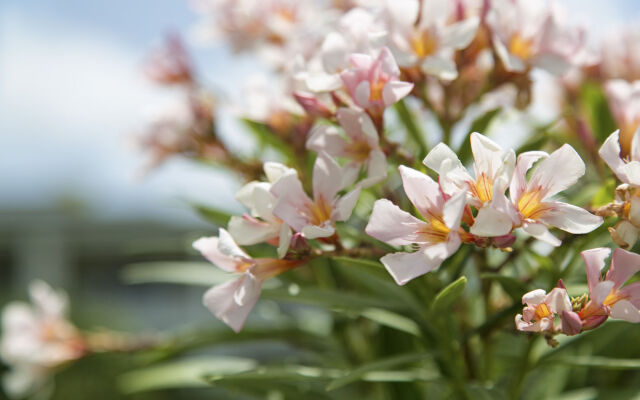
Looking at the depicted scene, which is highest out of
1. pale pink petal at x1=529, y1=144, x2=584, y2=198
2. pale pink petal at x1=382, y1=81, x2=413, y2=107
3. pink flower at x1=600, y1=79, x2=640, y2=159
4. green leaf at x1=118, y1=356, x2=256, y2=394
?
pale pink petal at x1=382, y1=81, x2=413, y2=107

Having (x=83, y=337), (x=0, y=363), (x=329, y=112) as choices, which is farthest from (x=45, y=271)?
(x=329, y=112)

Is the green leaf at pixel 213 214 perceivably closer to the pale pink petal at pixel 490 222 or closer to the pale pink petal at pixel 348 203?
the pale pink petal at pixel 348 203

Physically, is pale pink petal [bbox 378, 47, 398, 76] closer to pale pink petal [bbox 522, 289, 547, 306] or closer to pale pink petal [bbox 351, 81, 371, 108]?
pale pink petal [bbox 351, 81, 371, 108]

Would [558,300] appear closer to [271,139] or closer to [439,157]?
[439,157]

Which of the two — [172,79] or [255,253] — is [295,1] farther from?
[255,253]

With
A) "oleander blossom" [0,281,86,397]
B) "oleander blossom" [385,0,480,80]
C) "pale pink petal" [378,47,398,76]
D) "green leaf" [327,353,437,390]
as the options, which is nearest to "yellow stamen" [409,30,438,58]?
"oleander blossom" [385,0,480,80]

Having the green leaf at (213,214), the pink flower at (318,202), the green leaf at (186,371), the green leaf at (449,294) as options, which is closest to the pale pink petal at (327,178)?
the pink flower at (318,202)

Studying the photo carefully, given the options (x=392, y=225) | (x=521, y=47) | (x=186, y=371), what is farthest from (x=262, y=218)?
(x=186, y=371)
